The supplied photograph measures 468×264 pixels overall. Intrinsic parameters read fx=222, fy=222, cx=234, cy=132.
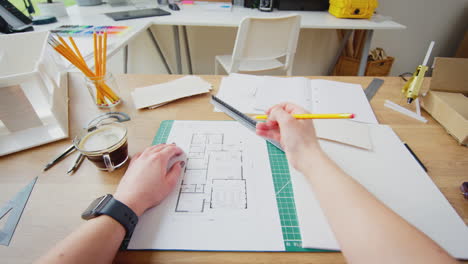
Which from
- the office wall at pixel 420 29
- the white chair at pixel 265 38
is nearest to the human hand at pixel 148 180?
the white chair at pixel 265 38

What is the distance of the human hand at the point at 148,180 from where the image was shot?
370mm

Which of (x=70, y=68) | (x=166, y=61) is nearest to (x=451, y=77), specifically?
(x=70, y=68)

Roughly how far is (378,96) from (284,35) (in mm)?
772

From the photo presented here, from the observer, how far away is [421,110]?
0.67m

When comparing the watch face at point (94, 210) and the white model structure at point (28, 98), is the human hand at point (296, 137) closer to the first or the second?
the watch face at point (94, 210)

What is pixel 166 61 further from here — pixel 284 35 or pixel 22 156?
pixel 22 156

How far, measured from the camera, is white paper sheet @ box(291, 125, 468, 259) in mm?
347

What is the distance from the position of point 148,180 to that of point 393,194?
0.44 metres

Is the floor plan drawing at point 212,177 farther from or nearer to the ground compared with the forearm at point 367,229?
nearer to the ground

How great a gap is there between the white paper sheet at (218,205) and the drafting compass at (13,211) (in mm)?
201

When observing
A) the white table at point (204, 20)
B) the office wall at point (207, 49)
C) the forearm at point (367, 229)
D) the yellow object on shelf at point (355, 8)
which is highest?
the yellow object on shelf at point (355, 8)

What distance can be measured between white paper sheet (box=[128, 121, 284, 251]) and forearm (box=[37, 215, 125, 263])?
0.03 m

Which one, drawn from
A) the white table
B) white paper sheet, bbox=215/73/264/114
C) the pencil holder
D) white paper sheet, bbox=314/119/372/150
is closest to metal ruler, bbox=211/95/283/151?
white paper sheet, bbox=215/73/264/114

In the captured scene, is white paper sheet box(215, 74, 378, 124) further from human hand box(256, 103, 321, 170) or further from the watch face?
the watch face
